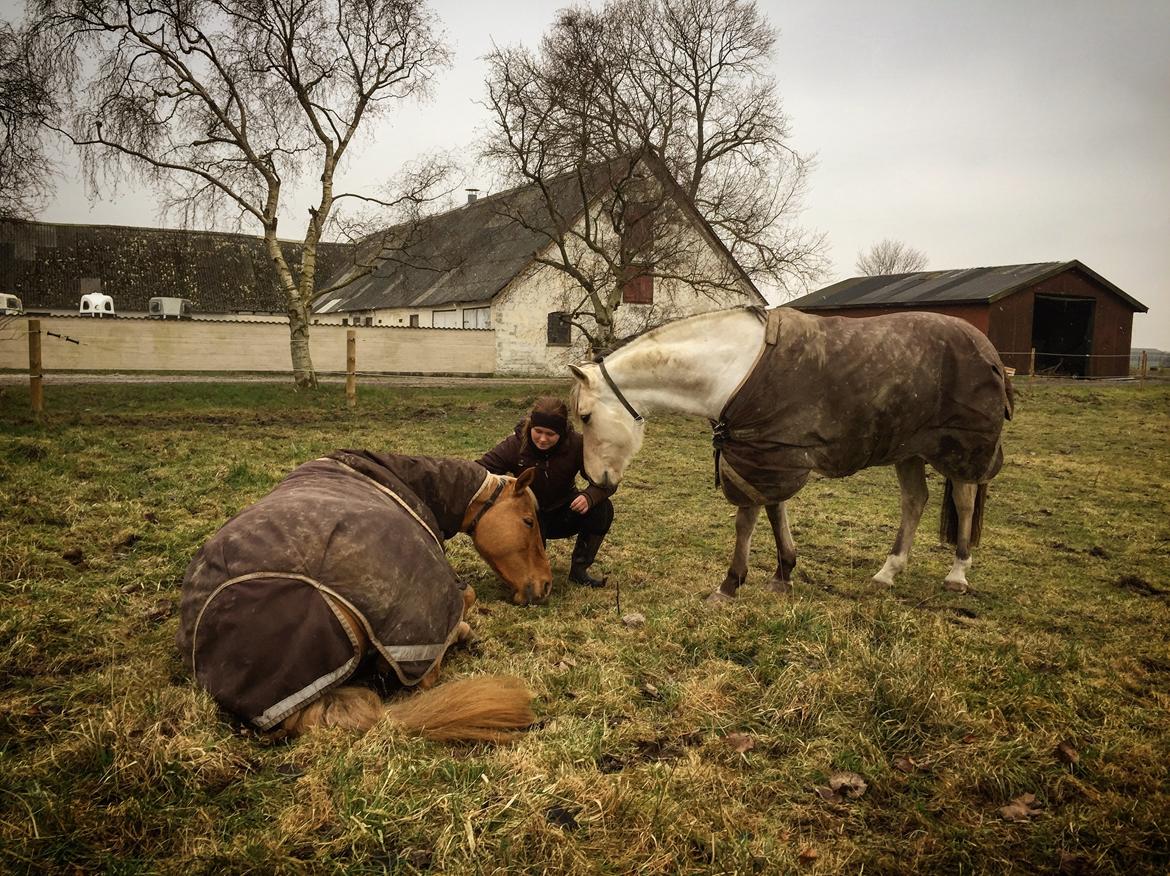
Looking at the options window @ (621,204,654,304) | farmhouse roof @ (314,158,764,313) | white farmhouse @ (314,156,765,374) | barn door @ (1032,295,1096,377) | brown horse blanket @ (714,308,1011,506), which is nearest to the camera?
brown horse blanket @ (714,308,1011,506)

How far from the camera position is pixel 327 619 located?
9.19 ft

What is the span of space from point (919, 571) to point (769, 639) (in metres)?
2.55

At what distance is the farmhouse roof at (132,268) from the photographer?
33969mm

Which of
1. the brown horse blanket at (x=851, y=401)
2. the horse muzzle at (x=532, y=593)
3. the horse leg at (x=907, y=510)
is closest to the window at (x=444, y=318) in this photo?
the horse leg at (x=907, y=510)

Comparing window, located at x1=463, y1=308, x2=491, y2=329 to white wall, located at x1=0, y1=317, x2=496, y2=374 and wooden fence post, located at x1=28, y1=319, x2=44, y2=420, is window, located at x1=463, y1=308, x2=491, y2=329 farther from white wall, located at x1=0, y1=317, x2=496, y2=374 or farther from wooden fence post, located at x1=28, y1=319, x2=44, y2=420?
wooden fence post, located at x1=28, y1=319, x2=44, y2=420

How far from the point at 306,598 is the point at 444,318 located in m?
28.1

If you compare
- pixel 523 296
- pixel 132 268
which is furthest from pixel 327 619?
A: pixel 132 268

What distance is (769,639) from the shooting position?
369 centimetres

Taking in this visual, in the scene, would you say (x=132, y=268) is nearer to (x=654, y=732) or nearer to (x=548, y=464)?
(x=548, y=464)

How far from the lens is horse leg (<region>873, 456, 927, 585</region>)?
534 cm

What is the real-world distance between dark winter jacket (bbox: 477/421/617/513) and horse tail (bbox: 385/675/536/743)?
6.68 ft

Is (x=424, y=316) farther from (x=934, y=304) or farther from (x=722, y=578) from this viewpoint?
(x=722, y=578)

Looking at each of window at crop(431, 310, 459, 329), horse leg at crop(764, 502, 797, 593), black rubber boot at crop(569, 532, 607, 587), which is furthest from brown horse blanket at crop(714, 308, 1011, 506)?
window at crop(431, 310, 459, 329)

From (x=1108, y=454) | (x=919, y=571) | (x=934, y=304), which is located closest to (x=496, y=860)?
(x=919, y=571)
